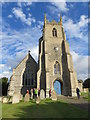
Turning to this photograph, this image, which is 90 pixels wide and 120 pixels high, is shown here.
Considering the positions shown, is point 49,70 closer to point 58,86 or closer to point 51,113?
point 58,86

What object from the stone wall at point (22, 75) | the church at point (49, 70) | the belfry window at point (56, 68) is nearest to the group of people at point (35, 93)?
the church at point (49, 70)

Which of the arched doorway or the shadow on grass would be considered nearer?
the shadow on grass

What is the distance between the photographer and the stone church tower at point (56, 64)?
20438 mm

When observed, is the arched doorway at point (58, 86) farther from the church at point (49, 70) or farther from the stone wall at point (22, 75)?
the stone wall at point (22, 75)

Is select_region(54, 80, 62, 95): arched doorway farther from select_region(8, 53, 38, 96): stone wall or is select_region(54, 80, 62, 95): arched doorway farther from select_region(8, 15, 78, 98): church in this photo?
select_region(8, 53, 38, 96): stone wall

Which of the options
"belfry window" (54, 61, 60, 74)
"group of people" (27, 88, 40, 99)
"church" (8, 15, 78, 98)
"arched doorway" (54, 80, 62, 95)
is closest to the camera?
"group of people" (27, 88, 40, 99)

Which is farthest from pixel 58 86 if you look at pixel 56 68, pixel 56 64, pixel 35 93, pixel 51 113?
pixel 51 113

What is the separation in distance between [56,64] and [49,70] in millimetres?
2245

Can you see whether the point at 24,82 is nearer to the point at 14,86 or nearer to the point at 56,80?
the point at 14,86

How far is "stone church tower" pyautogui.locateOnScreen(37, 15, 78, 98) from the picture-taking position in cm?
2044

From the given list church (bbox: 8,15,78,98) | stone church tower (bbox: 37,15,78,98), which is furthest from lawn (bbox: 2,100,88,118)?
church (bbox: 8,15,78,98)

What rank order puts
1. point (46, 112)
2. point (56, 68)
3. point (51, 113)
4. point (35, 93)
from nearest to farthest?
point (51, 113) → point (46, 112) → point (35, 93) → point (56, 68)

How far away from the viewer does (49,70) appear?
22.0 m

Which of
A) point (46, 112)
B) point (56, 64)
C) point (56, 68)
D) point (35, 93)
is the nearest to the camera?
point (46, 112)
